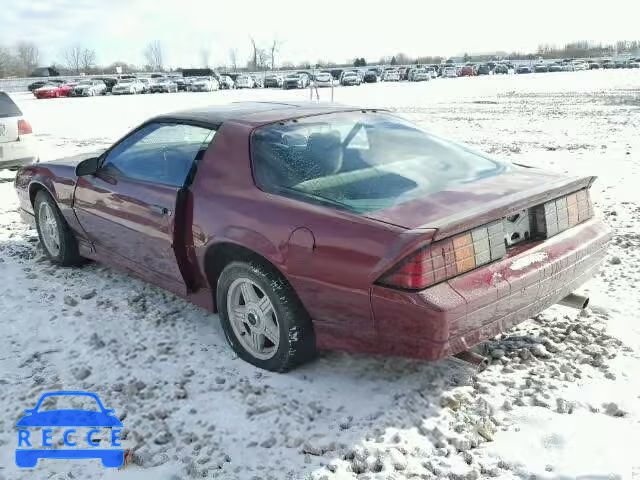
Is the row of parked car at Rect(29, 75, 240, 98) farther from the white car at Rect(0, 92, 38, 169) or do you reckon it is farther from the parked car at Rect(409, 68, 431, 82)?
the white car at Rect(0, 92, 38, 169)

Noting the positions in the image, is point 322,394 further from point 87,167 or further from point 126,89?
point 126,89

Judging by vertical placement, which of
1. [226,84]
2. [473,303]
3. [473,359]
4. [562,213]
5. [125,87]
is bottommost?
[473,359]

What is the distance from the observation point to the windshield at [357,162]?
313 centimetres

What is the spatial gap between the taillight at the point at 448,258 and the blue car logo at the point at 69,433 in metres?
1.43

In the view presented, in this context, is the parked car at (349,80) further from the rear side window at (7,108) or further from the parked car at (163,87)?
the rear side window at (7,108)

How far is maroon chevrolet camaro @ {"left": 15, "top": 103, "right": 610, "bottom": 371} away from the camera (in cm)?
274

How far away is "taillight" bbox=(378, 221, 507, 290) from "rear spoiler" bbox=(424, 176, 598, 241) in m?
0.05

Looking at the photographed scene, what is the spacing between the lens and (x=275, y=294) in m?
3.12

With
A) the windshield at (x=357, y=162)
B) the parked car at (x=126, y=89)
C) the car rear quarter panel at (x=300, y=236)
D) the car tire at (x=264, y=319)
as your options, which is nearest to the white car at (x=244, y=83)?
the parked car at (x=126, y=89)

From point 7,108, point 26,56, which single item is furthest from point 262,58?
point 7,108

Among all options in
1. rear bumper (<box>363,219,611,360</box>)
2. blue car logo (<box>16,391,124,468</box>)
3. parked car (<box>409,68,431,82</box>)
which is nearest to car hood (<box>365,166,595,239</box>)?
rear bumper (<box>363,219,611,360</box>)

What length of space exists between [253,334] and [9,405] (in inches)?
50.4

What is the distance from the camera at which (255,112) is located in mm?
3836

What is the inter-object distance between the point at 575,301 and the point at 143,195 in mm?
2717
